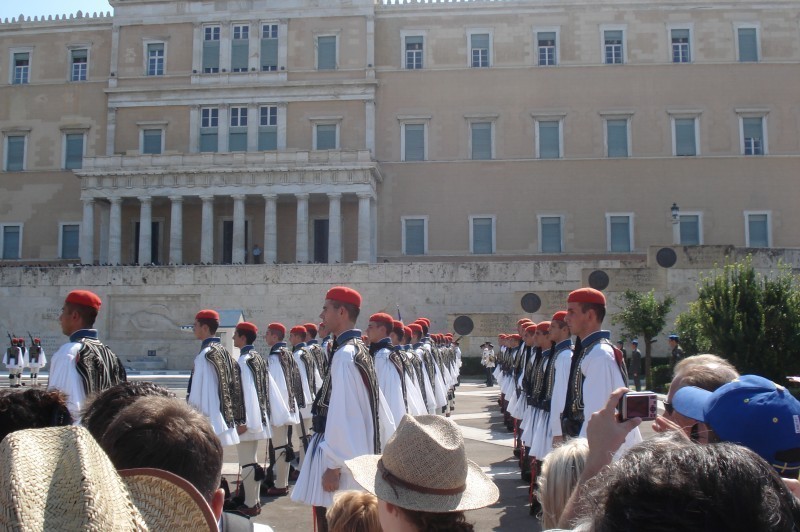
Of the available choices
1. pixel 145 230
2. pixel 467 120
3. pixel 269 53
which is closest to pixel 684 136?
pixel 467 120

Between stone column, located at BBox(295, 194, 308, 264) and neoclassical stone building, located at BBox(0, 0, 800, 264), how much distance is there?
4.95 feet

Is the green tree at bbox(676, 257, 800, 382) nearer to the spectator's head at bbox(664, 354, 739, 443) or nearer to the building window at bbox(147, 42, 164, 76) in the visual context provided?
the spectator's head at bbox(664, 354, 739, 443)

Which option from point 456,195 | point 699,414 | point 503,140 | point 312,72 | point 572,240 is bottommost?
point 699,414

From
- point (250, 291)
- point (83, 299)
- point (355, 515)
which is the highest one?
point (250, 291)

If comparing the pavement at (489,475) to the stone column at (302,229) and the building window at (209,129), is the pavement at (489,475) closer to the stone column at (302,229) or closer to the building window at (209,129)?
the stone column at (302,229)

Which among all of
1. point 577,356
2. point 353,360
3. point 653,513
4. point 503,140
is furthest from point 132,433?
point 503,140

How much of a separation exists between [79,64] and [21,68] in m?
3.91

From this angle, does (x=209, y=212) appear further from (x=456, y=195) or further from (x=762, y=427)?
(x=762, y=427)

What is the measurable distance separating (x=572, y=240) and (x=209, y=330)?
36.6m

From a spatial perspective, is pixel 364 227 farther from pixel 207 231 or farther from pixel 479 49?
pixel 479 49

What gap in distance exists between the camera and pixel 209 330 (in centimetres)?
803

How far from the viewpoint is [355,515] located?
3.07 metres

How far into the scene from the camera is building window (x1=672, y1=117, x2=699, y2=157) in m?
43.1

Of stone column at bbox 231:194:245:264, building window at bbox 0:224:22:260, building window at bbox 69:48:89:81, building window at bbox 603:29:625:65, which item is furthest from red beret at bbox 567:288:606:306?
building window at bbox 69:48:89:81
